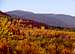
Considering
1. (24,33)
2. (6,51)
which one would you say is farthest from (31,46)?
(24,33)

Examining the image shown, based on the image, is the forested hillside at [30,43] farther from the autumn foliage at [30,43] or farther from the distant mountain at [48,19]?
the distant mountain at [48,19]

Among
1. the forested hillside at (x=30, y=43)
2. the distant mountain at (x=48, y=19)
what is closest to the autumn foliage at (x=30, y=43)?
the forested hillside at (x=30, y=43)

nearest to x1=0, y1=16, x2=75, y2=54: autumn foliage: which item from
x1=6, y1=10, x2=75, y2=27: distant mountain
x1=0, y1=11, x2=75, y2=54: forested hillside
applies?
x1=0, y1=11, x2=75, y2=54: forested hillside

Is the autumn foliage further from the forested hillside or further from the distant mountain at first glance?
the distant mountain

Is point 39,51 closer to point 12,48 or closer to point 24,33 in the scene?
point 12,48

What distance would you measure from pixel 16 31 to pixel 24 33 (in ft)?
1.73

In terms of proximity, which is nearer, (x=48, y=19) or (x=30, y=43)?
(x=30, y=43)

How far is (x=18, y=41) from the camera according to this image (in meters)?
17.6

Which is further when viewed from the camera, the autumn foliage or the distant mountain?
the distant mountain

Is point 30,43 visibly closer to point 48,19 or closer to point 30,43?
point 30,43

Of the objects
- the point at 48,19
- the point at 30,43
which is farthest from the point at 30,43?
the point at 48,19

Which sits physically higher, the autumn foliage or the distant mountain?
the autumn foliage

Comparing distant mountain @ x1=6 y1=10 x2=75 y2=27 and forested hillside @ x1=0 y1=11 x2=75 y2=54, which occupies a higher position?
forested hillside @ x1=0 y1=11 x2=75 y2=54

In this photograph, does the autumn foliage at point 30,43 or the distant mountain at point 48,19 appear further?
the distant mountain at point 48,19
